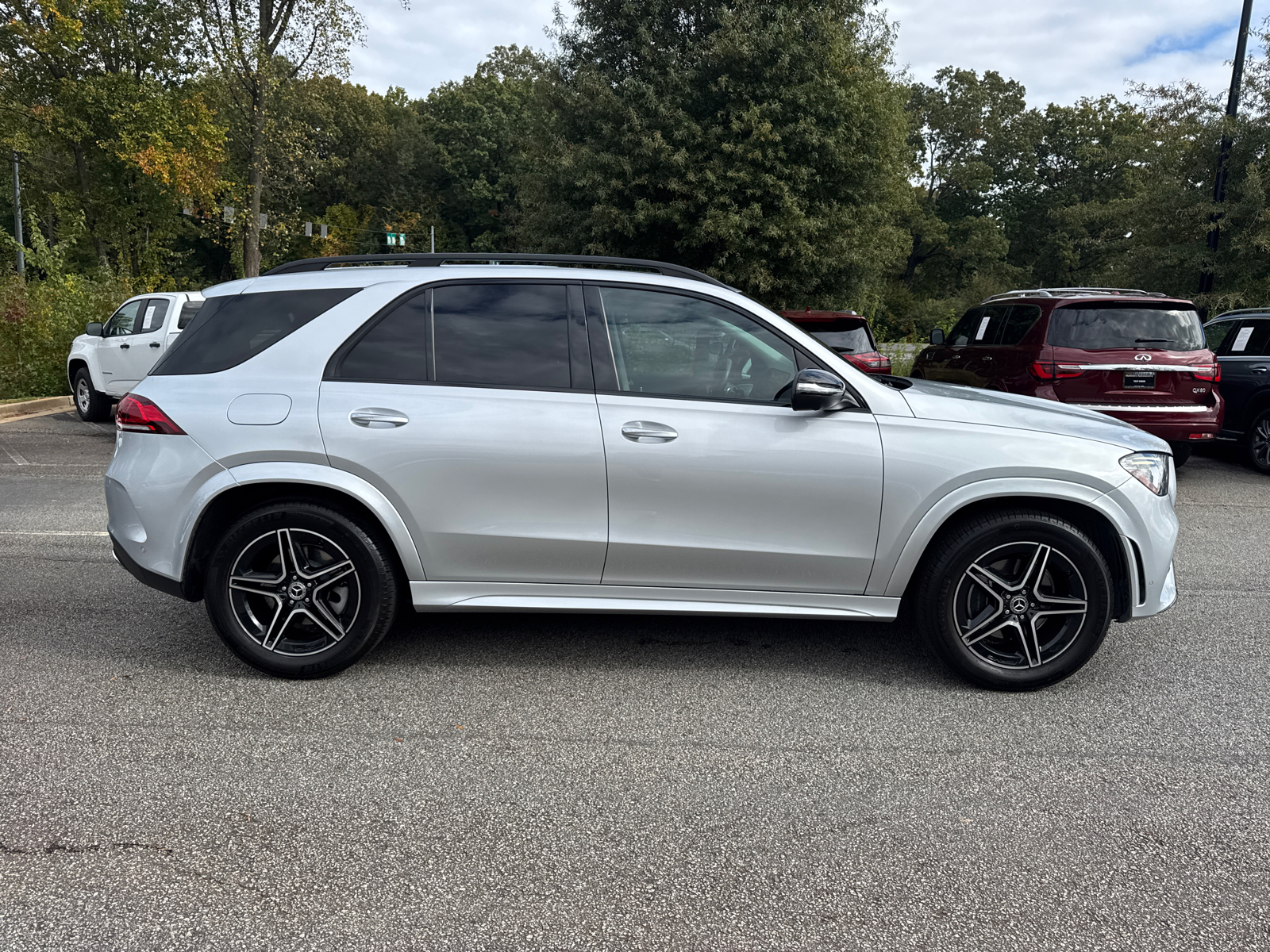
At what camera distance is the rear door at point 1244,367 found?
33.4ft

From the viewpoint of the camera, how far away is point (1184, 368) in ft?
29.2

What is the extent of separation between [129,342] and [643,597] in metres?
12.0

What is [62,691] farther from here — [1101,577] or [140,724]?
[1101,577]

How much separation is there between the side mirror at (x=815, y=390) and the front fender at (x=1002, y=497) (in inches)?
25.5

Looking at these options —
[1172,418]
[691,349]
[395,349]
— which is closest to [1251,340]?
[1172,418]

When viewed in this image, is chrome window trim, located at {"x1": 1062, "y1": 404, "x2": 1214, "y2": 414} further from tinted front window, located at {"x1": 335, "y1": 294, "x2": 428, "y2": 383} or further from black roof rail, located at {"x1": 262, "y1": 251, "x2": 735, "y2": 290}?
tinted front window, located at {"x1": 335, "y1": 294, "x2": 428, "y2": 383}

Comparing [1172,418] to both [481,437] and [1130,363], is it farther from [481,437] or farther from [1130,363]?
[481,437]

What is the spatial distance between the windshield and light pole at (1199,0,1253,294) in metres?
8.66

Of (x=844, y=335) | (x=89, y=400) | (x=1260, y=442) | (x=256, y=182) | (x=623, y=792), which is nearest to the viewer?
(x=623, y=792)

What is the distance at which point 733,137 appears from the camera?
19.7 m

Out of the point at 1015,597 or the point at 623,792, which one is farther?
the point at 1015,597

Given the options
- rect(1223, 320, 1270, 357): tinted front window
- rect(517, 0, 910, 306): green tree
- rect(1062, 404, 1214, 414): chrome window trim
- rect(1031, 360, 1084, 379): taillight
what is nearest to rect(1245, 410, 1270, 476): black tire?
rect(1223, 320, 1270, 357): tinted front window

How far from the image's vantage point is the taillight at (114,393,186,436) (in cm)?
402

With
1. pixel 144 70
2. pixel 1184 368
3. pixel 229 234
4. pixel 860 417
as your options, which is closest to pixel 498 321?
pixel 860 417
